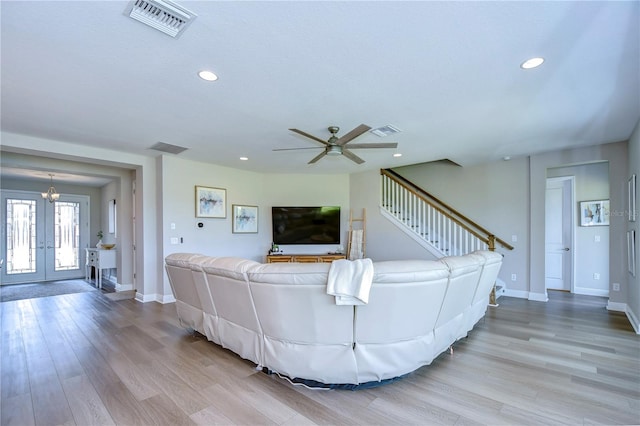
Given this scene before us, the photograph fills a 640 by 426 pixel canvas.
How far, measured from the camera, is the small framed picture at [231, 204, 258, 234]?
6.28 m

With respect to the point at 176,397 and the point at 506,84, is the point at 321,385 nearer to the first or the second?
the point at 176,397

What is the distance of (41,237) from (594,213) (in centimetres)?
1199

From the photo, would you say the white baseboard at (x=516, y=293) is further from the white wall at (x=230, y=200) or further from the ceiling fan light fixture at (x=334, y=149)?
the ceiling fan light fixture at (x=334, y=149)

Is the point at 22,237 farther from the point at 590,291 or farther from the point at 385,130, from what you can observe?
the point at 590,291

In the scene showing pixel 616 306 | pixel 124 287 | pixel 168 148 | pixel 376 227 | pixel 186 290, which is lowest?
pixel 124 287

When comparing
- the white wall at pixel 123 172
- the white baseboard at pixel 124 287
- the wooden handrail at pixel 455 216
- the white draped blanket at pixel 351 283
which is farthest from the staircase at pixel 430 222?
the white baseboard at pixel 124 287

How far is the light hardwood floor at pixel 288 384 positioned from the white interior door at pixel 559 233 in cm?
236

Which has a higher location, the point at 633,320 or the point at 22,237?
the point at 22,237

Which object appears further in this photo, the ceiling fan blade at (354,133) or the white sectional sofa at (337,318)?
the ceiling fan blade at (354,133)

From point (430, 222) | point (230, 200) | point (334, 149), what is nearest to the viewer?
point (334, 149)

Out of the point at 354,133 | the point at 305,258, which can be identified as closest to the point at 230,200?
the point at 305,258

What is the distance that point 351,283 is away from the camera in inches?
80.2

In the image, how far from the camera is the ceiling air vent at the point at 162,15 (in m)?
1.74

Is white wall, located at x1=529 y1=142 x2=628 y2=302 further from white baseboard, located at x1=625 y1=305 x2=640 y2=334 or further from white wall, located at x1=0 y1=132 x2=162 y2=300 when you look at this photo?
white wall, located at x1=0 y1=132 x2=162 y2=300
